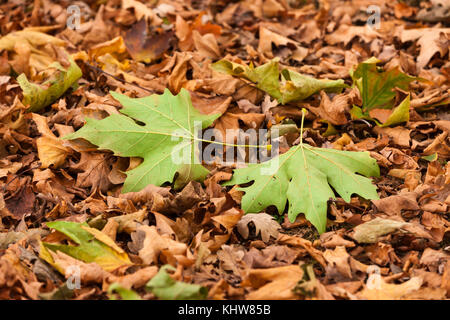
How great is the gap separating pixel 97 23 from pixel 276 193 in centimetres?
203

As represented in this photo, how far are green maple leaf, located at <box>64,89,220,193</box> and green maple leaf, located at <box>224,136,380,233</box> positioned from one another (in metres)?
0.24

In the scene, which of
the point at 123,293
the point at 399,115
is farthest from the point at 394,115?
the point at 123,293

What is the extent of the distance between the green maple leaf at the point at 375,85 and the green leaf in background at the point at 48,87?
1518mm

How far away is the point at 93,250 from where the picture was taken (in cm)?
168

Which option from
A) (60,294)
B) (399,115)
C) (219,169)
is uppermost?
(399,115)

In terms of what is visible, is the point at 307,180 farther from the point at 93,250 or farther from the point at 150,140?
the point at 93,250

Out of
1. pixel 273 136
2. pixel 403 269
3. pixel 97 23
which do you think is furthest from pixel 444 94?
pixel 97 23

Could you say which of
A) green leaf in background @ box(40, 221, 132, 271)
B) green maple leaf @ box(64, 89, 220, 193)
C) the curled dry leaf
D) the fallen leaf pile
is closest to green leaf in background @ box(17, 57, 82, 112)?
the fallen leaf pile

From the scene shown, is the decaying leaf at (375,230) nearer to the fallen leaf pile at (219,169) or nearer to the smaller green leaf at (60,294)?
the fallen leaf pile at (219,169)

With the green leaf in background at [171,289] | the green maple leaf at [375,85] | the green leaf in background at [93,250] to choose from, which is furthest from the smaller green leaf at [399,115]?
the green leaf in background at [93,250]

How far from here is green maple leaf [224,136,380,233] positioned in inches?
72.1

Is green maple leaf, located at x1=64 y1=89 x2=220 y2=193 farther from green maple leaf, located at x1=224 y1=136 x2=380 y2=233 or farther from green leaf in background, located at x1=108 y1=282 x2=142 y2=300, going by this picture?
green leaf in background, located at x1=108 y1=282 x2=142 y2=300

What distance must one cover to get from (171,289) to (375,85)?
154 centimetres

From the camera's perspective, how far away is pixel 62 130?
229 cm
